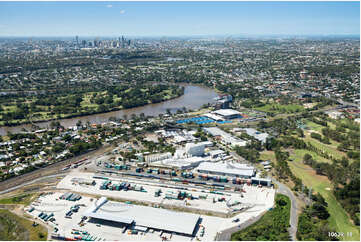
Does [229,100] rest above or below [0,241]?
above

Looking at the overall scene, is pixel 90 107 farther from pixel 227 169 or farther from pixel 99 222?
pixel 99 222

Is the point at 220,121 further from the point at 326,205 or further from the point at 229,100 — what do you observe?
the point at 326,205

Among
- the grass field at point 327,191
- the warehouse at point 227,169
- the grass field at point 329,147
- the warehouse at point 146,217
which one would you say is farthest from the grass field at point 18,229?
the grass field at point 329,147

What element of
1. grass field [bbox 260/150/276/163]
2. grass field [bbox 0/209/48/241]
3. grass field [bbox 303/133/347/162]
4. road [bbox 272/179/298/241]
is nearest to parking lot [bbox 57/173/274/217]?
road [bbox 272/179/298/241]

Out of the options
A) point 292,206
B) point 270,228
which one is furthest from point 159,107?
point 270,228

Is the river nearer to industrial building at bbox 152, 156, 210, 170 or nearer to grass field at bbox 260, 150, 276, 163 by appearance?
industrial building at bbox 152, 156, 210, 170

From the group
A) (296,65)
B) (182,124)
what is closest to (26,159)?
(182,124)
